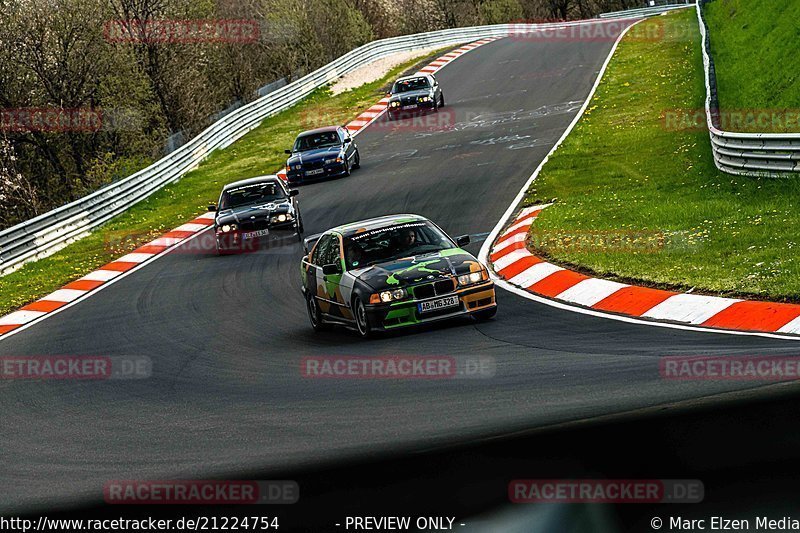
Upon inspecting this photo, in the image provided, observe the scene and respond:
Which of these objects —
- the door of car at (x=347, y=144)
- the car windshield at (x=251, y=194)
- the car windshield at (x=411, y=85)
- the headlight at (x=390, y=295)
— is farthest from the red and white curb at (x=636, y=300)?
the car windshield at (x=411, y=85)

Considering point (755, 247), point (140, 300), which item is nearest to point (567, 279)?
point (755, 247)

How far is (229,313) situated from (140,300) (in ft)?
11.2

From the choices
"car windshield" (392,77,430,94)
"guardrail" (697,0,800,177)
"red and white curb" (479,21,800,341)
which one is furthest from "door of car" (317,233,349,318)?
"car windshield" (392,77,430,94)

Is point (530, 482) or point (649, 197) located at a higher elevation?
point (530, 482)

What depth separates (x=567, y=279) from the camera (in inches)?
534

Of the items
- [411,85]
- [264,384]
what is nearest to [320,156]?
[411,85]

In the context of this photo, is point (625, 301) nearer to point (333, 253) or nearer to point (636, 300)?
point (636, 300)

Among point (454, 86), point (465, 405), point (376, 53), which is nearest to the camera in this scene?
point (465, 405)

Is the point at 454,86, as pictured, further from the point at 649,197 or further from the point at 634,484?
the point at 634,484

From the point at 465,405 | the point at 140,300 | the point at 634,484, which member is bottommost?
the point at 140,300

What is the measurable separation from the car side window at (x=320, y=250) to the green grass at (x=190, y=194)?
8.05m

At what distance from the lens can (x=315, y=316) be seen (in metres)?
13.6

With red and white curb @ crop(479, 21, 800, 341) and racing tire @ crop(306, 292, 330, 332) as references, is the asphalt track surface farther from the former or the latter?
red and white curb @ crop(479, 21, 800, 341)

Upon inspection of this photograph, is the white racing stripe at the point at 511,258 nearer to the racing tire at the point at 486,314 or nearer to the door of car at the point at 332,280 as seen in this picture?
the door of car at the point at 332,280
